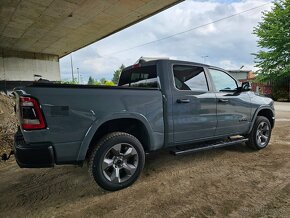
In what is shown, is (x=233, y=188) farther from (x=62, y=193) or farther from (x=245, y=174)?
(x=62, y=193)

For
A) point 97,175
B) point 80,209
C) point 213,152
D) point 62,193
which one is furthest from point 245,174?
point 62,193

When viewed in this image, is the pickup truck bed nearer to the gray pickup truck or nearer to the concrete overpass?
the gray pickup truck

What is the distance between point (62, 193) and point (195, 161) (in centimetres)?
246

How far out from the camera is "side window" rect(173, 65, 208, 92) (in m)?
3.89

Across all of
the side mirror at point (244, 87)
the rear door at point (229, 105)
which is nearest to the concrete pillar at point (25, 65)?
the rear door at point (229, 105)

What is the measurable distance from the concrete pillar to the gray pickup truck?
18008 millimetres

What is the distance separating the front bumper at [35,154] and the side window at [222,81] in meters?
3.14

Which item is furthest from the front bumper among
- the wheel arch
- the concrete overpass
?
the concrete overpass

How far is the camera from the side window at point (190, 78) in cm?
389

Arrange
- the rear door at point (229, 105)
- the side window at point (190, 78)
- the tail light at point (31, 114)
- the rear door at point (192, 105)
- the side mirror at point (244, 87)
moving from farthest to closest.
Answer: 1. the side mirror at point (244, 87)
2. the rear door at point (229, 105)
3. the side window at point (190, 78)
4. the rear door at point (192, 105)
5. the tail light at point (31, 114)

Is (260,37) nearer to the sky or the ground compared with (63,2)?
nearer to the sky

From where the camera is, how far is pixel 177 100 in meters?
3.71

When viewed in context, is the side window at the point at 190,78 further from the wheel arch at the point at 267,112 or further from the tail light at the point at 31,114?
the tail light at the point at 31,114

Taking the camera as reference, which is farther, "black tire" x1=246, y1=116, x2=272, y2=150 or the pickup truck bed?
"black tire" x1=246, y1=116, x2=272, y2=150
